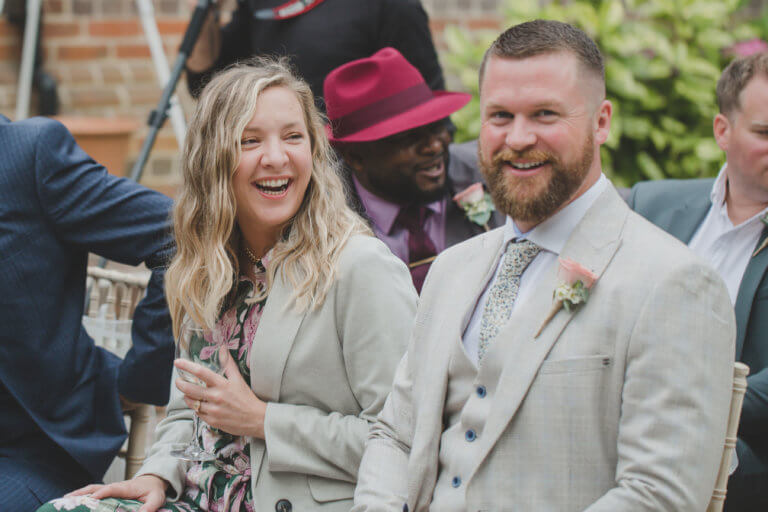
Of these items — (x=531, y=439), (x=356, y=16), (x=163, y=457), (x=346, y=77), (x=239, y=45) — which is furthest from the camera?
(x=239, y=45)

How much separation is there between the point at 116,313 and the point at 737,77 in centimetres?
225

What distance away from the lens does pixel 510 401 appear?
1.74m

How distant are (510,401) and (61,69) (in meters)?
4.80

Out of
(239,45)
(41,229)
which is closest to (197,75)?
(239,45)

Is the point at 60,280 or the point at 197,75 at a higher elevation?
the point at 197,75

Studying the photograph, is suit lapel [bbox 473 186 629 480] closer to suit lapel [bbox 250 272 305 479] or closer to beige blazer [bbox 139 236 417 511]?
beige blazer [bbox 139 236 417 511]

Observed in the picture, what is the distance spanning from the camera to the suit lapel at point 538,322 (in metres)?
1.74

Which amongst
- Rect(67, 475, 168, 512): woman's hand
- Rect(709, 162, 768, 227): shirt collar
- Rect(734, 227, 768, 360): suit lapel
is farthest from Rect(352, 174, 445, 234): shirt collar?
Rect(67, 475, 168, 512): woman's hand

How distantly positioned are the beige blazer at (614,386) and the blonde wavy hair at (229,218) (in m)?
0.72

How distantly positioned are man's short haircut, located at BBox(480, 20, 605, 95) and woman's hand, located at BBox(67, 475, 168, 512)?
4.62 ft

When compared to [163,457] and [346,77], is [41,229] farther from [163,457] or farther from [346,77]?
[346,77]

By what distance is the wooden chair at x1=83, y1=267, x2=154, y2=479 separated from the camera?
307 cm

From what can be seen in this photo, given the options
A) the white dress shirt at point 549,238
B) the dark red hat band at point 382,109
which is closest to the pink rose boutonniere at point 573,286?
the white dress shirt at point 549,238

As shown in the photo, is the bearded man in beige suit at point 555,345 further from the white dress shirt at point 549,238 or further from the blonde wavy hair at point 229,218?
the blonde wavy hair at point 229,218
